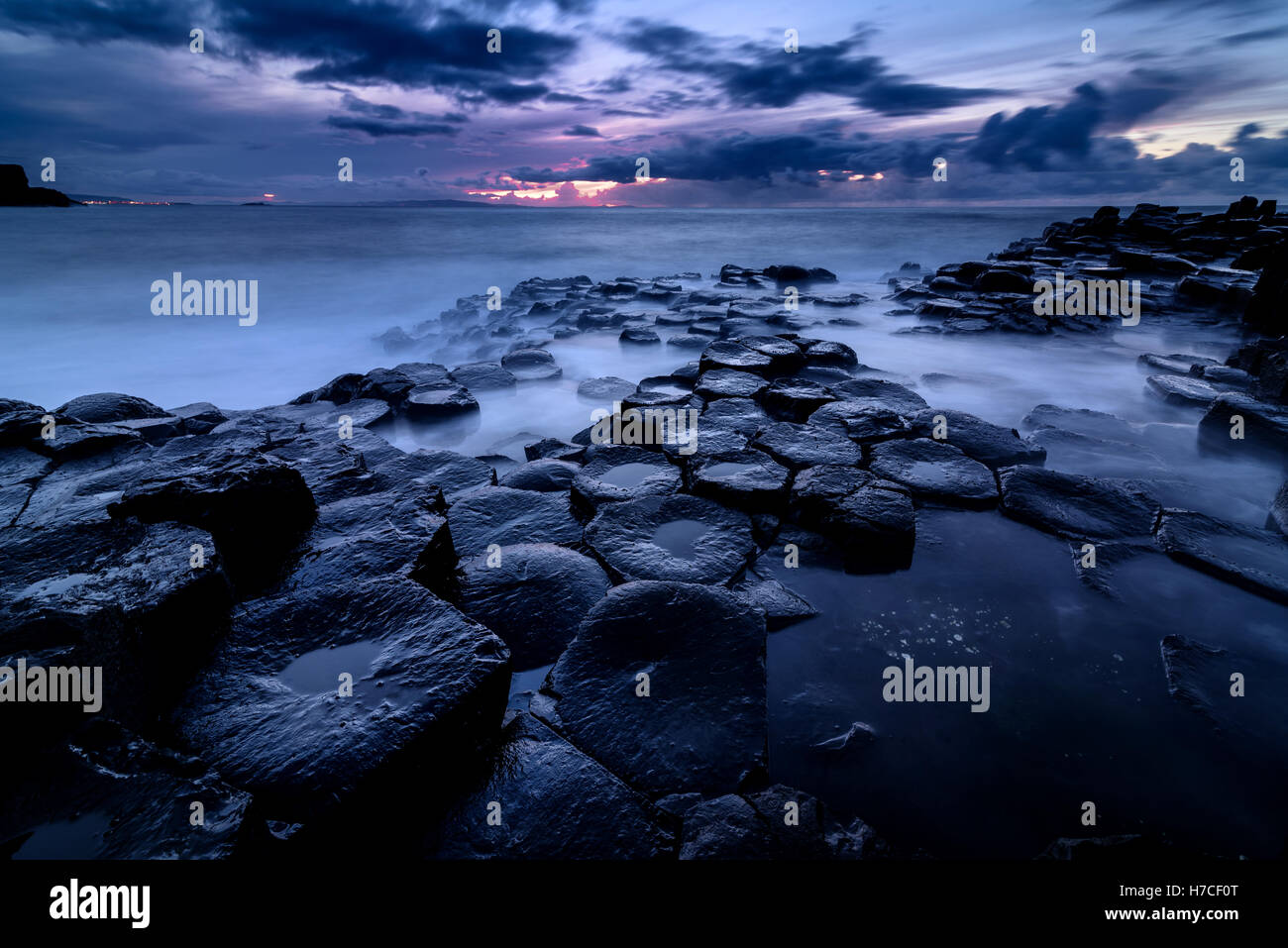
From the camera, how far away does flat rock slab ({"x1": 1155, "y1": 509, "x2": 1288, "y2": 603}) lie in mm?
2881

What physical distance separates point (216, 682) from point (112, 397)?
525cm

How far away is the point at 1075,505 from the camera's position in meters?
3.60

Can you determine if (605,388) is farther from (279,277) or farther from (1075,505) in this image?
(279,277)

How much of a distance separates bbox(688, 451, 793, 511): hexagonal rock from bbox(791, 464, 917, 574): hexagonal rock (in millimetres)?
144

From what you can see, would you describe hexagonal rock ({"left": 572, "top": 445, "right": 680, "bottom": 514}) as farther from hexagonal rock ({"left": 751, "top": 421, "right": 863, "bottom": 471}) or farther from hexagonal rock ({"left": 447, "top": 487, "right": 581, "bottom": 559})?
hexagonal rock ({"left": 751, "top": 421, "right": 863, "bottom": 471})

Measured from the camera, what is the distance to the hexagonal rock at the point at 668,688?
1.99 m

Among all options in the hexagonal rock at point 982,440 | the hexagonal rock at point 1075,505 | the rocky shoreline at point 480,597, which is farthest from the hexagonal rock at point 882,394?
the hexagonal rock at point 1075,505

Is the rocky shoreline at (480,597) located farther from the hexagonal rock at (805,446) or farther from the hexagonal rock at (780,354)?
the hexagonal rock at (780,354)

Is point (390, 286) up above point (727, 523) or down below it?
above

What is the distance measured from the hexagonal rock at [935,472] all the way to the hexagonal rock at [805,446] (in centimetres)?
21

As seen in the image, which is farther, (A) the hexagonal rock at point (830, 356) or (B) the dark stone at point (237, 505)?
(A) the hexagonal rock at point (830, 356)
